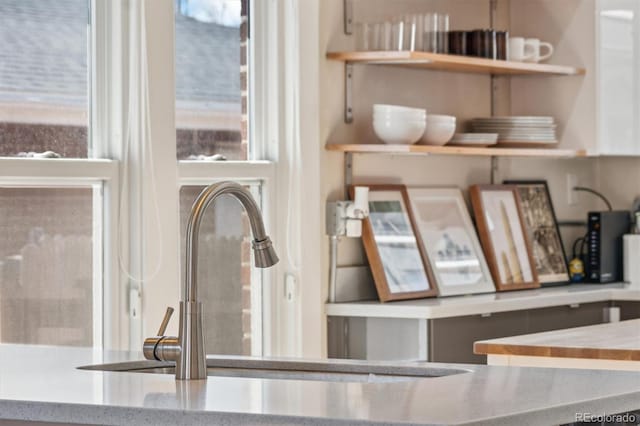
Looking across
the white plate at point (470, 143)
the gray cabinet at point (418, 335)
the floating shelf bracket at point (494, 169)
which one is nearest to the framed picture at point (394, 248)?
the gray cabinet at point (418, 335)

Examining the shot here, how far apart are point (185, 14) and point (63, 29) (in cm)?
50

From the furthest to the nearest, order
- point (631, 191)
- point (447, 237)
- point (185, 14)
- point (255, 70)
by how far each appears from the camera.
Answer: point (631, 191), point (447, 237), point (255, 70), point (185, 14)

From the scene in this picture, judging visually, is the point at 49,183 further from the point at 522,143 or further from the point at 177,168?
the point at 522,143

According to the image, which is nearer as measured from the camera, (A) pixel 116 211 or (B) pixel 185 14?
(A) pixel 116 211

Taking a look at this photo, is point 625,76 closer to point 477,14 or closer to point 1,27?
point 477,14

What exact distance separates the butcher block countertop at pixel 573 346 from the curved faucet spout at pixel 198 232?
93 cm

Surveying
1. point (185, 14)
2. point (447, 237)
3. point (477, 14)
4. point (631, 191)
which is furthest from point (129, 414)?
point (631, 191)

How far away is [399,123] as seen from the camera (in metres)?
4.25

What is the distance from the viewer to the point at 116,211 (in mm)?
3529

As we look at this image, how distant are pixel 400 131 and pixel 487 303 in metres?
0.70

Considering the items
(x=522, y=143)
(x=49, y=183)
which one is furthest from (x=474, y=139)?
(x=49, y=183)

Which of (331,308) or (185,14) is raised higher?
(185,14)

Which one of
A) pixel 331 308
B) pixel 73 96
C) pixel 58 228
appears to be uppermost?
pixel 73 96

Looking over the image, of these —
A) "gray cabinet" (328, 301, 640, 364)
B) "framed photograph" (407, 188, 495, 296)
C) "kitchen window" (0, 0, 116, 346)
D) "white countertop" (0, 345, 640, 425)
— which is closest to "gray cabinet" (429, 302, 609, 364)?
"gray cabinet" (328, 301, 640, 364)
